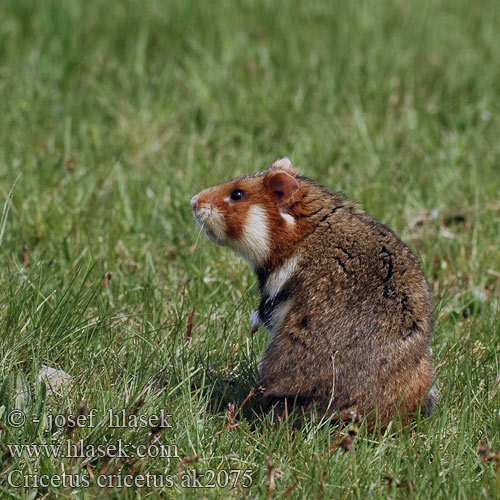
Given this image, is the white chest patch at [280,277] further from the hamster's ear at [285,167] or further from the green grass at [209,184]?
the hamster's ear at [285,167]

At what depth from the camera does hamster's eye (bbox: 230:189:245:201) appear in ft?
13.9

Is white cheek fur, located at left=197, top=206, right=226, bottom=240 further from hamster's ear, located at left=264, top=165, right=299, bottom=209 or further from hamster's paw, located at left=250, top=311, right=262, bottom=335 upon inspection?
hamster's paw, located at left=250, top=311, right=262, bottom=335

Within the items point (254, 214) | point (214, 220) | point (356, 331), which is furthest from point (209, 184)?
point (356, 331)

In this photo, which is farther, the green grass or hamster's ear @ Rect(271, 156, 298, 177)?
hamster's ear @ Rect(271, 156, 298, 177)

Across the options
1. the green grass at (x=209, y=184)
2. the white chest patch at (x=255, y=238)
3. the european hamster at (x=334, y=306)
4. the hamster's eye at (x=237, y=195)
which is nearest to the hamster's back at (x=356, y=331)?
the european hamster at (x=334, y=306)

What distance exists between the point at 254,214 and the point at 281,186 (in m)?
0.19

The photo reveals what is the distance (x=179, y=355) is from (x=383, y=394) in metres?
1.03

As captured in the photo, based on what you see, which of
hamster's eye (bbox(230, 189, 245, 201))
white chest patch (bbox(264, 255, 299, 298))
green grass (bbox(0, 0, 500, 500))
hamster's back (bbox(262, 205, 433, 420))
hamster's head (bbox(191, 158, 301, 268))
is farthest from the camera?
hamster's eye (bbox(230, 189, 245, 201))

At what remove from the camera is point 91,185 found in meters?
6.01

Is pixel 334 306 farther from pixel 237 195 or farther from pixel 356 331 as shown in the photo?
pixel 237 195

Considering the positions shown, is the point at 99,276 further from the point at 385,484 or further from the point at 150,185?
the point at 385,484

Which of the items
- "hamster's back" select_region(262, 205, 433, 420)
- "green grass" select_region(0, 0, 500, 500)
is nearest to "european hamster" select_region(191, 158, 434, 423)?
"hamster's back" select_region(262, 205, 433, 420)

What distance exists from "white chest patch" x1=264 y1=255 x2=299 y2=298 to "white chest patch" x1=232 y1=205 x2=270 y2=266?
0.11 m

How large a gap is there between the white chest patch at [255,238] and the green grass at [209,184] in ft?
1.48
